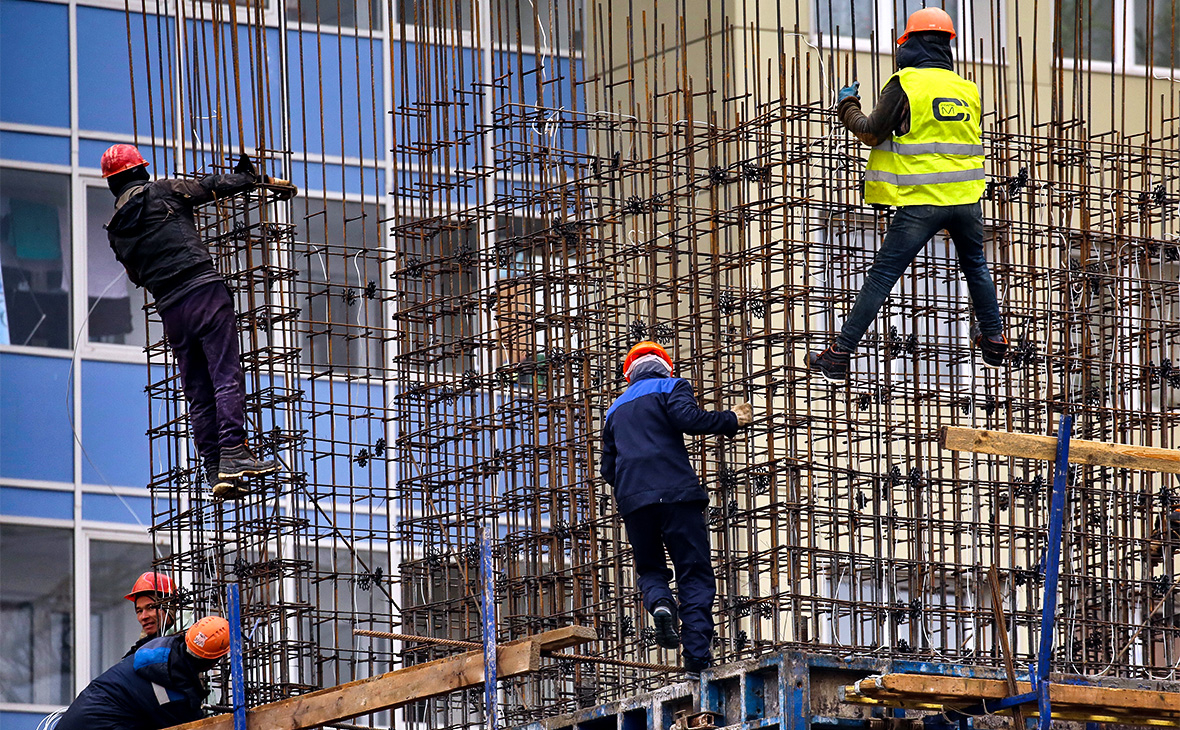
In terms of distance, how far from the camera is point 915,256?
16.9m

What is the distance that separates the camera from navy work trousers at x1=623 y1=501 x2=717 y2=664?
15.8 metres

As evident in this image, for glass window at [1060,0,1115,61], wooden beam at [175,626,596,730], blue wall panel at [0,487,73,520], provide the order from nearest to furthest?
wooden beam at [175,626,596,730] → blue wall panel at [0,487,73,520] → glass window at [1060,0,1115,61]

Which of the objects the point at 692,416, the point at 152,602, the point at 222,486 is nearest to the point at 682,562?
the point at 692,416

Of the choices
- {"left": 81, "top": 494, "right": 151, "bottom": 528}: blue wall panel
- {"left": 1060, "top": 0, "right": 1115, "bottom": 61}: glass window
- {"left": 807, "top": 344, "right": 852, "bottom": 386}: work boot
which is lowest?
{"left": 81, "top": 494, "right": 151, "bottom": 528}: blue wall panel

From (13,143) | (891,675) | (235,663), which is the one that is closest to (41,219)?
(13,143)

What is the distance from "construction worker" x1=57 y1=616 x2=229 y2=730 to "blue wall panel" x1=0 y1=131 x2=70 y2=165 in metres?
12.5

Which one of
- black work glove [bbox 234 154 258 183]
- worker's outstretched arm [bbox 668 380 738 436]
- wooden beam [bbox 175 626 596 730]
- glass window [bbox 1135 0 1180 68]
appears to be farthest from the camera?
glass window [bbox 1135 0 1180 68]

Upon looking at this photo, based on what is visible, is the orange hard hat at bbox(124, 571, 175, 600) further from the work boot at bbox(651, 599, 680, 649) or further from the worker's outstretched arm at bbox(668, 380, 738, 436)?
the worker's outstretched arm at bbox(668, 380, 738, 436)

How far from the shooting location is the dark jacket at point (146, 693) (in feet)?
58.6

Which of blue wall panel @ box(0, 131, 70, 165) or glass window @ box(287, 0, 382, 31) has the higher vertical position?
glass window @ box(287, 0, 382, 31)

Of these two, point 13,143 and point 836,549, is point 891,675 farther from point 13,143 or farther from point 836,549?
point 13,143

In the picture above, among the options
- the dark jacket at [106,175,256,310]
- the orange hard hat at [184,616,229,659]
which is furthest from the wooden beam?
the dark jacket at [106,175,256,310]

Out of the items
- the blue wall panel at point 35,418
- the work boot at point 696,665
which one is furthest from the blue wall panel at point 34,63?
the work boot at point 696,665

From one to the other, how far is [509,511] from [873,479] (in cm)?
377
